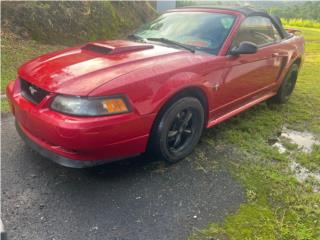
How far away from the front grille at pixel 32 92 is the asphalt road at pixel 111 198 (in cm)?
66

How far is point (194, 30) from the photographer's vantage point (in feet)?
12.9

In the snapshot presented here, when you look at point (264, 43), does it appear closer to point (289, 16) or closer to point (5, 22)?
point (5, 22)

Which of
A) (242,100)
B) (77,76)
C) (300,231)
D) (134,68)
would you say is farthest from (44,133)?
(242,100)

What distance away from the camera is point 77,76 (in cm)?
285

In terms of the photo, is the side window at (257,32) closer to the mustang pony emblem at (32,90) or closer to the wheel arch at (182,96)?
the wheel arch at (182,96)

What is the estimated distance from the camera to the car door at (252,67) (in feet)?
12.4

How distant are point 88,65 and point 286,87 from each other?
138 inches

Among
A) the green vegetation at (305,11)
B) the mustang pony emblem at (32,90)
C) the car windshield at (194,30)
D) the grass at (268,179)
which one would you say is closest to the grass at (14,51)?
the mustang pony emblem at (32,90)

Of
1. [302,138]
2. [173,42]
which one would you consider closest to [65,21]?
[173,42]

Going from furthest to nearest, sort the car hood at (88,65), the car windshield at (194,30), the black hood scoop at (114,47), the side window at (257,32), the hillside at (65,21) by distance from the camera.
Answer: the hillside at (65,21) → the side window at (257,32) → the car windshield at (194,30) → the black hood scoop at (114,47) → the car hood at (88,65)

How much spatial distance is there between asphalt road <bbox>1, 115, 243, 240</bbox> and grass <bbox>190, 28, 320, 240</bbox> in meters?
0.15

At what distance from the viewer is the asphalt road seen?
2.52 metres

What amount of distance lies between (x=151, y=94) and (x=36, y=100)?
3.27ft

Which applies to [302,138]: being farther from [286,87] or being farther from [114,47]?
[114,47]
